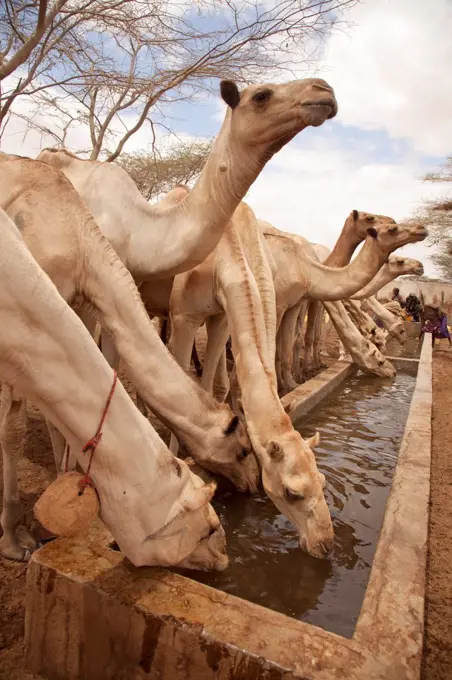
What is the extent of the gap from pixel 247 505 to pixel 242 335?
1.18 meters

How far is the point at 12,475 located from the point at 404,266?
Result: 8.61m

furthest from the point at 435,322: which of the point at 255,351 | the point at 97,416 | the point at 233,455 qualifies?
the point at 97,416

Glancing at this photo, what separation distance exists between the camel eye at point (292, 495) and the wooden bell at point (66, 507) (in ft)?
5.11

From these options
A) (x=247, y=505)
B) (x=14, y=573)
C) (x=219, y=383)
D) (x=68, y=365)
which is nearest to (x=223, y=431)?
(x=247, y=505)

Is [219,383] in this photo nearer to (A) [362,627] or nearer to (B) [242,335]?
(B) [242,335]

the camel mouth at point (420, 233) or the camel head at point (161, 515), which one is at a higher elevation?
the camel mouth at point (420, 233)

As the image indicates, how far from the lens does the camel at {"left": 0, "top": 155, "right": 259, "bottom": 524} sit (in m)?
3.03

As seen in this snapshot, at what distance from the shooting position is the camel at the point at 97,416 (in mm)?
1784

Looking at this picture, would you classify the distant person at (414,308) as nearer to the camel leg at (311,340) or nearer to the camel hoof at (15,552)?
the camel leg at (311,340)

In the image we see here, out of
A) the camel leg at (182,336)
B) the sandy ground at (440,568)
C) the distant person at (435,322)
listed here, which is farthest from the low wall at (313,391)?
the distant person at (435,322)

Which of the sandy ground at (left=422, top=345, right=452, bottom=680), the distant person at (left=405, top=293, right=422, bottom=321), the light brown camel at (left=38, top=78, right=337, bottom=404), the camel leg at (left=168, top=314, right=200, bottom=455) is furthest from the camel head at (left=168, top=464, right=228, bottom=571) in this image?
the distant person at (left=405, top=293, right=422, bottom=321)

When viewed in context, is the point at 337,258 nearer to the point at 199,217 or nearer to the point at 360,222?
the point at 360,222

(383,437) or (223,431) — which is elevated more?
(223,431)

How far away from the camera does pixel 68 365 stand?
1864 mm
